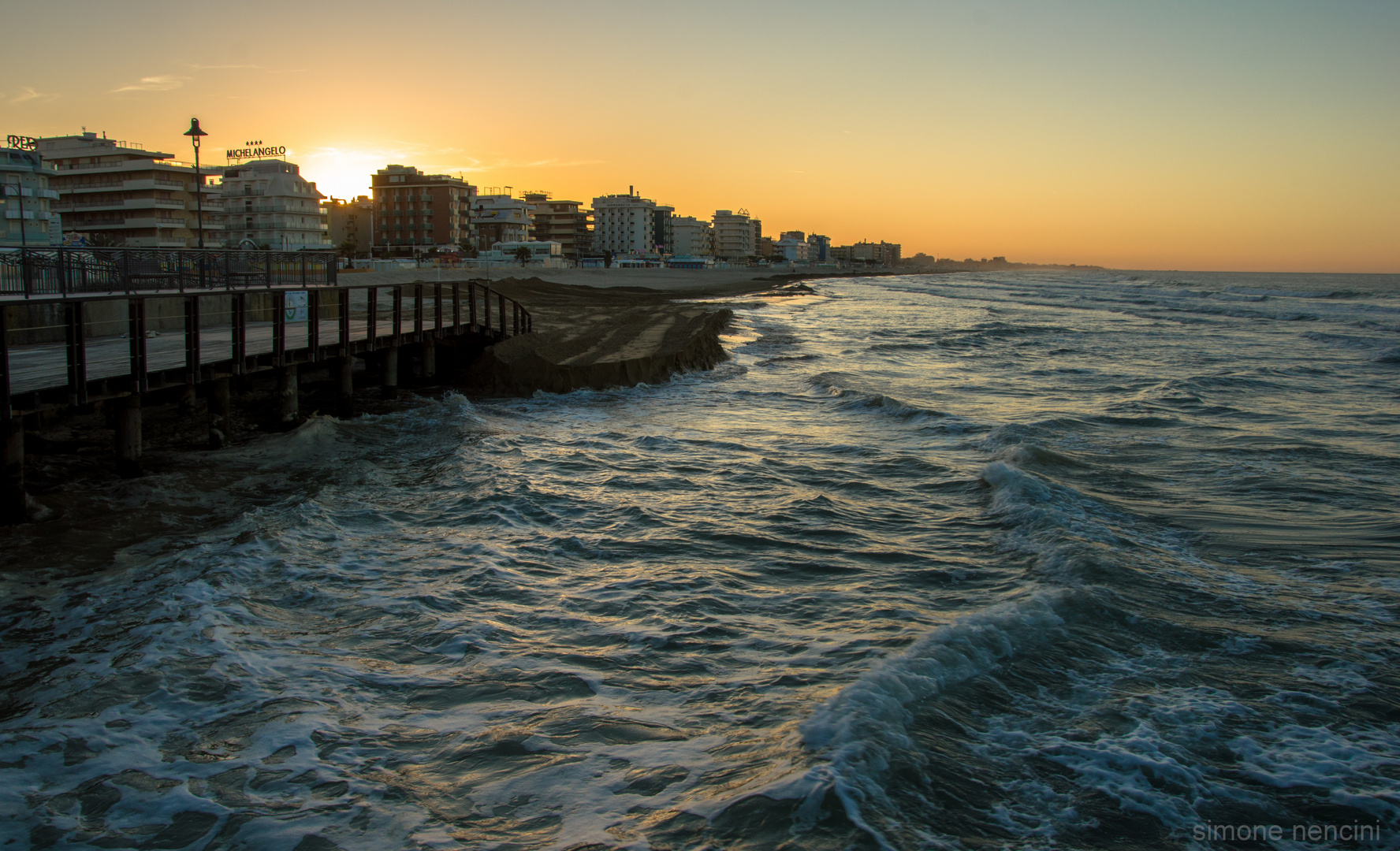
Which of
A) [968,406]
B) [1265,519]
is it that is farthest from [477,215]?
[1265,519]

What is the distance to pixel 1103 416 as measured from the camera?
16.5 meters

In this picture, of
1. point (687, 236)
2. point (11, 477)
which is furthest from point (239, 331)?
point (687, 236)

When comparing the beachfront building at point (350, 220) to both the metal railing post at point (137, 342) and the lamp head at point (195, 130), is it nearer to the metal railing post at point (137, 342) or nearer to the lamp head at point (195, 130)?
the lamp head at point (195, 130)

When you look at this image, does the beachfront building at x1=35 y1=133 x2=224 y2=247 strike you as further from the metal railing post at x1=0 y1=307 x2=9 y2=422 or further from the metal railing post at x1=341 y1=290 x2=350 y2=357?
the metal railing post at x1=0 y1=307 x2=9 y2=422

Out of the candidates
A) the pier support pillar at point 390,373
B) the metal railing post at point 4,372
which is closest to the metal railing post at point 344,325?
the pier support pillar at point 390,373

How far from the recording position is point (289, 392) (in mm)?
13719

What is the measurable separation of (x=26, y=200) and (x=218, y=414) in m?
61.2

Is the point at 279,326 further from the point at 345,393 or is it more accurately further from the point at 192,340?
the point at 345,393

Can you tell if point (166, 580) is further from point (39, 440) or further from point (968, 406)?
point (968, 406)

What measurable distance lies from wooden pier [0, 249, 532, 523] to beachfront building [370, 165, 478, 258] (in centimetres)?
9775

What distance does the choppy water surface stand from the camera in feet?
14.3

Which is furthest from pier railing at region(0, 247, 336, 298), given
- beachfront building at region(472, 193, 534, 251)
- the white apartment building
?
the white apartment building
